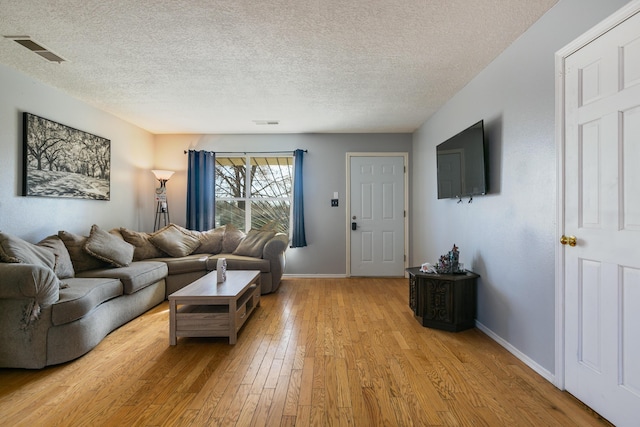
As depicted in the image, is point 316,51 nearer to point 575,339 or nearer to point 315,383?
point 315,383

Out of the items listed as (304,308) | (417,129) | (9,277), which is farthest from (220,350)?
(417,129)

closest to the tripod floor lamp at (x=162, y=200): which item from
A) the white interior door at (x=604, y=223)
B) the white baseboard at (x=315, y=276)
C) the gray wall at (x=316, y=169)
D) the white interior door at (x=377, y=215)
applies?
the gray wall at (x=316, y=169)

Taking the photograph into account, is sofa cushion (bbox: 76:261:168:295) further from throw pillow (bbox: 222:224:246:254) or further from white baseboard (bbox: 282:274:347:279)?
white baseboard (bbox: 282:274:347:279)

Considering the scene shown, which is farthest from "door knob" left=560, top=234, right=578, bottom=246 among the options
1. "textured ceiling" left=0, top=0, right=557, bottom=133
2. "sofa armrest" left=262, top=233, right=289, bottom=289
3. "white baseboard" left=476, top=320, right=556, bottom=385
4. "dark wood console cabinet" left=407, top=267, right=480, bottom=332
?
"sofa armrest" left=262, top=233, right=289, bottom=289

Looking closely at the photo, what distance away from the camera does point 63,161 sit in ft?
11.2

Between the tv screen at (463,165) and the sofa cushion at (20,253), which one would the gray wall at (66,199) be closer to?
the sofa cushion at (20,253)

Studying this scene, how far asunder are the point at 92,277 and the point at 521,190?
377cm

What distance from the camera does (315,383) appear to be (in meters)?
1.99

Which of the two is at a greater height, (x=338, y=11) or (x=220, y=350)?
(x=338, y=11)

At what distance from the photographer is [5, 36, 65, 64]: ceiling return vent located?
7.73 feet

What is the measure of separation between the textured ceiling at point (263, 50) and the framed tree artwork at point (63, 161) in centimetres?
45

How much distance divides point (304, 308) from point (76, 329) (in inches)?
79.7

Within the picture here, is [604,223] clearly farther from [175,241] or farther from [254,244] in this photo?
[175,241]

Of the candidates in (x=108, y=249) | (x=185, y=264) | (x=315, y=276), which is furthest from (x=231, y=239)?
(x=108, y=249)
